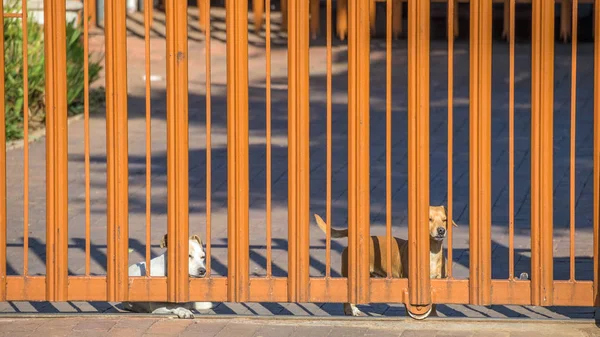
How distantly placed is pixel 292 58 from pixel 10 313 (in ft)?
6.17

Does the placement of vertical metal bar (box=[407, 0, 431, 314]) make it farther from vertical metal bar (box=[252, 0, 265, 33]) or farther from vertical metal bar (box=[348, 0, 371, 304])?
vertical metal bar (box=[252, 0, 265, 33])

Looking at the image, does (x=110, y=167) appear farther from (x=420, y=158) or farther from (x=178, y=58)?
(x=420, y=158)

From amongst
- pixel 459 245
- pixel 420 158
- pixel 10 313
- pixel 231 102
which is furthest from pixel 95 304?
pixel 459 245

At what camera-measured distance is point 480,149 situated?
5188 mm

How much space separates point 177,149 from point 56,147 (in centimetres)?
56

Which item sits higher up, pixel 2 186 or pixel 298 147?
pixel 298 147

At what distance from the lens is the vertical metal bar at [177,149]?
522 centimetres

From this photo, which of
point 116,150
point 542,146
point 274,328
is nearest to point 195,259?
point 274,328

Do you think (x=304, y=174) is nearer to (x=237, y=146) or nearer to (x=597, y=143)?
(x=237, y=146)

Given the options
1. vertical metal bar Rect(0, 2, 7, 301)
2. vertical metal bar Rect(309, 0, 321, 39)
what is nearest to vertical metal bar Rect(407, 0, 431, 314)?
vertical metal bar Rect(0, 2, 7, 301)

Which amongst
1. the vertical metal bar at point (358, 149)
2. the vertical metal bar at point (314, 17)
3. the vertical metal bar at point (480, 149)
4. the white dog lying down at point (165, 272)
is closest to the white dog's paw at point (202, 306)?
the white dog lying down at point (165, 272)

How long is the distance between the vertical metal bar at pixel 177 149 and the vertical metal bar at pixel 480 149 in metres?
1.30

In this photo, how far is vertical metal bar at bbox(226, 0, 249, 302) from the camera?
521cm

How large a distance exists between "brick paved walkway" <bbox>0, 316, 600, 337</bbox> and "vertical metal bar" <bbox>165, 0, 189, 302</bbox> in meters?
0.19
